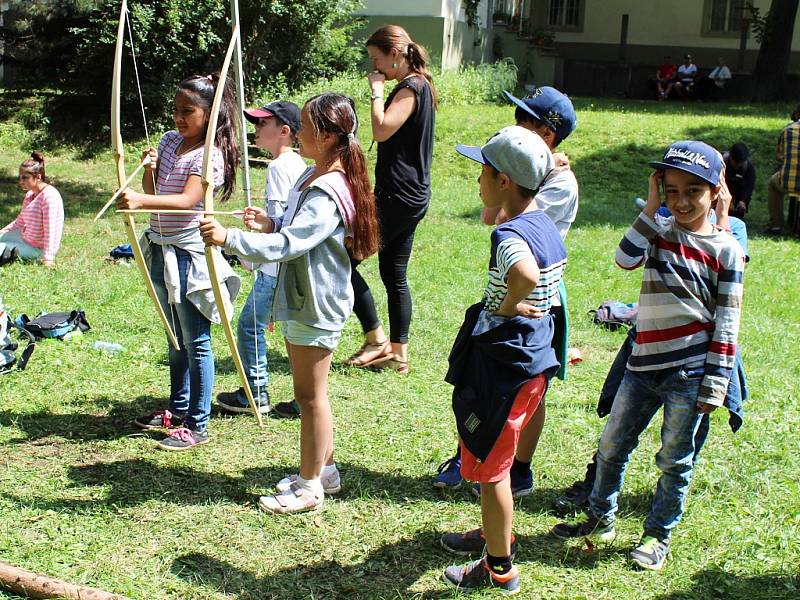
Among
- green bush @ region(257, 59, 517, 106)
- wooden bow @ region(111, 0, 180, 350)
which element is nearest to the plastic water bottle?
wooden bow @ region(111, 0, 180, 350)

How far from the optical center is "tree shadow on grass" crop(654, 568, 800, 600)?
325 centimetres

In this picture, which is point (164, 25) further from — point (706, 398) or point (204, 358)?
point (706, 398)

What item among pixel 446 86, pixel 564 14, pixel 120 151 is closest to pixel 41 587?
pixel 120 151

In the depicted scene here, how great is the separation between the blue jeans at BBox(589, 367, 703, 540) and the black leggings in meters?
2.04

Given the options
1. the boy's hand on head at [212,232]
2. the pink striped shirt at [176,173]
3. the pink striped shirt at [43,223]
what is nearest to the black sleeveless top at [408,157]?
the pink striped shirt at [176,173]

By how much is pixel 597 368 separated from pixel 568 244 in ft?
13.7

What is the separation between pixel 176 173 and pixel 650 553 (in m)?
2.66

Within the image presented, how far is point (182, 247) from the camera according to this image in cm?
418

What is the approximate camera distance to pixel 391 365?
5.52m

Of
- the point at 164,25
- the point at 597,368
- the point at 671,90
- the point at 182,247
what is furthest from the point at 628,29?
the point at 182,247

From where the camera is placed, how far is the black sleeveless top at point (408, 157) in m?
5.00

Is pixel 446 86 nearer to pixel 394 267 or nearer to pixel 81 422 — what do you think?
pixel 394 267

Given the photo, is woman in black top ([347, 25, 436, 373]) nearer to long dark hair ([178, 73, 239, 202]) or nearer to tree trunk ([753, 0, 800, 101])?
long dark hair ([178, 73, 239, 202])

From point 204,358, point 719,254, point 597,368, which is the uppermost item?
point 719,254
